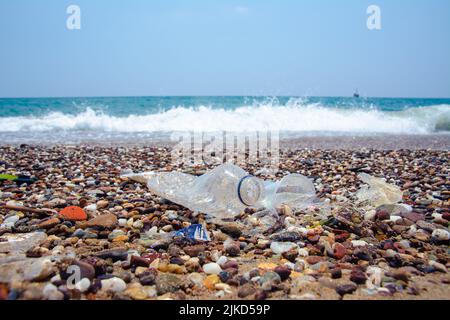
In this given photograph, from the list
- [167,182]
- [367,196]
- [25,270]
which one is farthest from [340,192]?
[25,270]

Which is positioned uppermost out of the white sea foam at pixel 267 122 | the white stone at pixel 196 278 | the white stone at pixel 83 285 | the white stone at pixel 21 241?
the white sea foam at pixel 267 122

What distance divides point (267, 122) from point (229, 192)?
1195cm

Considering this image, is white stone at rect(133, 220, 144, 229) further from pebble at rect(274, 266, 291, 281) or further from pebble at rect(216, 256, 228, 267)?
pebble at rect(274, 266, 291, 281)

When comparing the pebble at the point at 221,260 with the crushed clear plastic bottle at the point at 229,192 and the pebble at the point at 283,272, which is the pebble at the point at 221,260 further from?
the crushed clear plastic bottle at the point at 229,192

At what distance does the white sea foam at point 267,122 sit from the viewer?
43.9 feet

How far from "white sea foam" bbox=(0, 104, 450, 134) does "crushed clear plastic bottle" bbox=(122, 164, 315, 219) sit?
9.67 meters

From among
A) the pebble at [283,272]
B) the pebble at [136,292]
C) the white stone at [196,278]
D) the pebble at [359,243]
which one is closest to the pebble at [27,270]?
the pebble at [136,292]

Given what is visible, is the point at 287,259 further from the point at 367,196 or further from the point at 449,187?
the point at 449,187

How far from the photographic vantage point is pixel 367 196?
295 cm

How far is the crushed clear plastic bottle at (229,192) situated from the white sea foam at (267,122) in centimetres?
967
